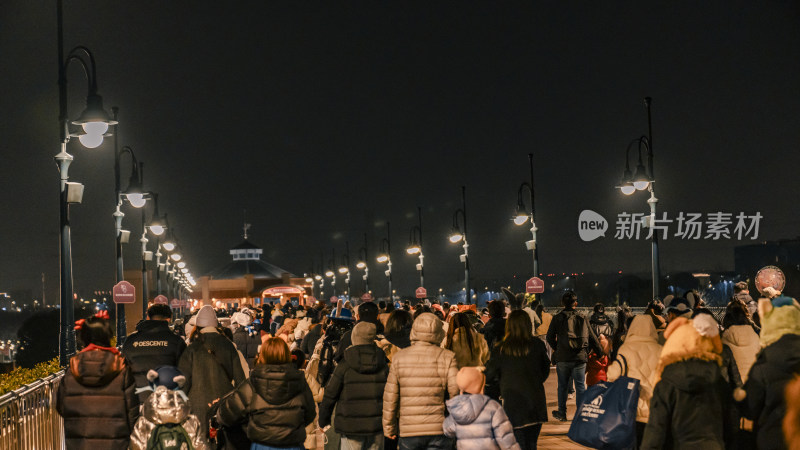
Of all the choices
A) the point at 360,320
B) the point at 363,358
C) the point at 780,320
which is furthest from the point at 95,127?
the point at 780,320

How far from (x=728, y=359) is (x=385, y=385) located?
3.08m

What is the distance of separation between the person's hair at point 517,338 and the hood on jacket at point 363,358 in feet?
5.74

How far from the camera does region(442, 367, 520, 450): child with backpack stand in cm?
707

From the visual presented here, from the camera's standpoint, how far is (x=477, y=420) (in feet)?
23.4

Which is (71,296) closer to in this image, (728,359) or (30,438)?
(30,438)

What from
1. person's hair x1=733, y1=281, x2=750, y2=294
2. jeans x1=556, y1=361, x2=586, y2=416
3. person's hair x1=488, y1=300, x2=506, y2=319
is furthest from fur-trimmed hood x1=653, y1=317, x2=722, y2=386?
person's hair x1=733, y1=281, x2=750, y2=294

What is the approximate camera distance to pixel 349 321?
39.2ft

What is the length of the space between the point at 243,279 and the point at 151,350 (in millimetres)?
138822

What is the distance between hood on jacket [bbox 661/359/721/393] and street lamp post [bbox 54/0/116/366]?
37.2 ft

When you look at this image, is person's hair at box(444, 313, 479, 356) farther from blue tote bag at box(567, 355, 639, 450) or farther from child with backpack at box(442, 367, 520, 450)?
child with backpack at box(442, 367, 520, 450)

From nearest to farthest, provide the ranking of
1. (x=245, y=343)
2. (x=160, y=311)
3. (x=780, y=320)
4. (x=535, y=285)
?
1. (x=780, y=320)
2. (x=160, y=311)
3. (x=245, y=343)
4. (x=535, y=285)

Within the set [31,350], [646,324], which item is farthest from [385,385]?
[31,350]

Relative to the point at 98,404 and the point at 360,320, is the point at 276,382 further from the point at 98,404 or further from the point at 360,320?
the point at 360,320

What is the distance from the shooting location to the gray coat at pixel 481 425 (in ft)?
23.2
